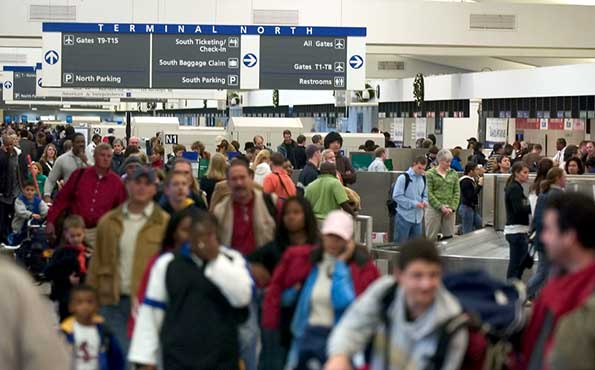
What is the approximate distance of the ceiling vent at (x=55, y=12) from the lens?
25500mm

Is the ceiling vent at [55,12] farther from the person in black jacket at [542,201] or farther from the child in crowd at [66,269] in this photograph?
the child in crowd at [66,269]

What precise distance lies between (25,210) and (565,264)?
13340mm

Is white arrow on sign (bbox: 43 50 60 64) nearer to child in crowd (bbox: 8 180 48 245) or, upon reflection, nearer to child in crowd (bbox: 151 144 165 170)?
child in crowd (bbox: 151 144 165 170)

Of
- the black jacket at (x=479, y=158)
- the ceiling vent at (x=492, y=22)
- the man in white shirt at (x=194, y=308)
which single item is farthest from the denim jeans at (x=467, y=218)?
the man in white shirt at (x=194, y=308)

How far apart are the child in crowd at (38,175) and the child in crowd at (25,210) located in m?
1.14

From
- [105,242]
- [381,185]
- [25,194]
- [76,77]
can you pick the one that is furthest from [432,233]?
[105,242]

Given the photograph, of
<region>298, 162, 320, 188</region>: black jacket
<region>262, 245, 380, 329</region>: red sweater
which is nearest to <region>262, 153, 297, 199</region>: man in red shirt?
<region>298, 162, 320, 188</region>: black jacket

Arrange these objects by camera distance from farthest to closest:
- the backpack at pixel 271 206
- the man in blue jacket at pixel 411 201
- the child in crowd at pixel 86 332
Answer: the man in blue jacket at pixel 411 201
the backpack at pixel 271 206
the child in crowd at pixel 86 332

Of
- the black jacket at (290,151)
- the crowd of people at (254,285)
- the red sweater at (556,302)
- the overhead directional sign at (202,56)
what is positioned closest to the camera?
the red sweater at (556,302)

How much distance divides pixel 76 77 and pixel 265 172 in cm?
937

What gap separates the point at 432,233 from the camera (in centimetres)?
1878

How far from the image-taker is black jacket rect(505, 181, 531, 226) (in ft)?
49.0

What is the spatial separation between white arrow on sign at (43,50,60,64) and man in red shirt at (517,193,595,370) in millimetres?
19963

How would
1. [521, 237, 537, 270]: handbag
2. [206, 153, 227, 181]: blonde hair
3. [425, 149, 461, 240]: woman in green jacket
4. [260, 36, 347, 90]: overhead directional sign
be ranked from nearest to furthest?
[206, 153, 227, 181]: blonde hair
[521, 237, 537, 270]: handbag
[425, 149, 461, 240]: woman in green jacket
[260, 36, 347, 90]: overhead directional sign
